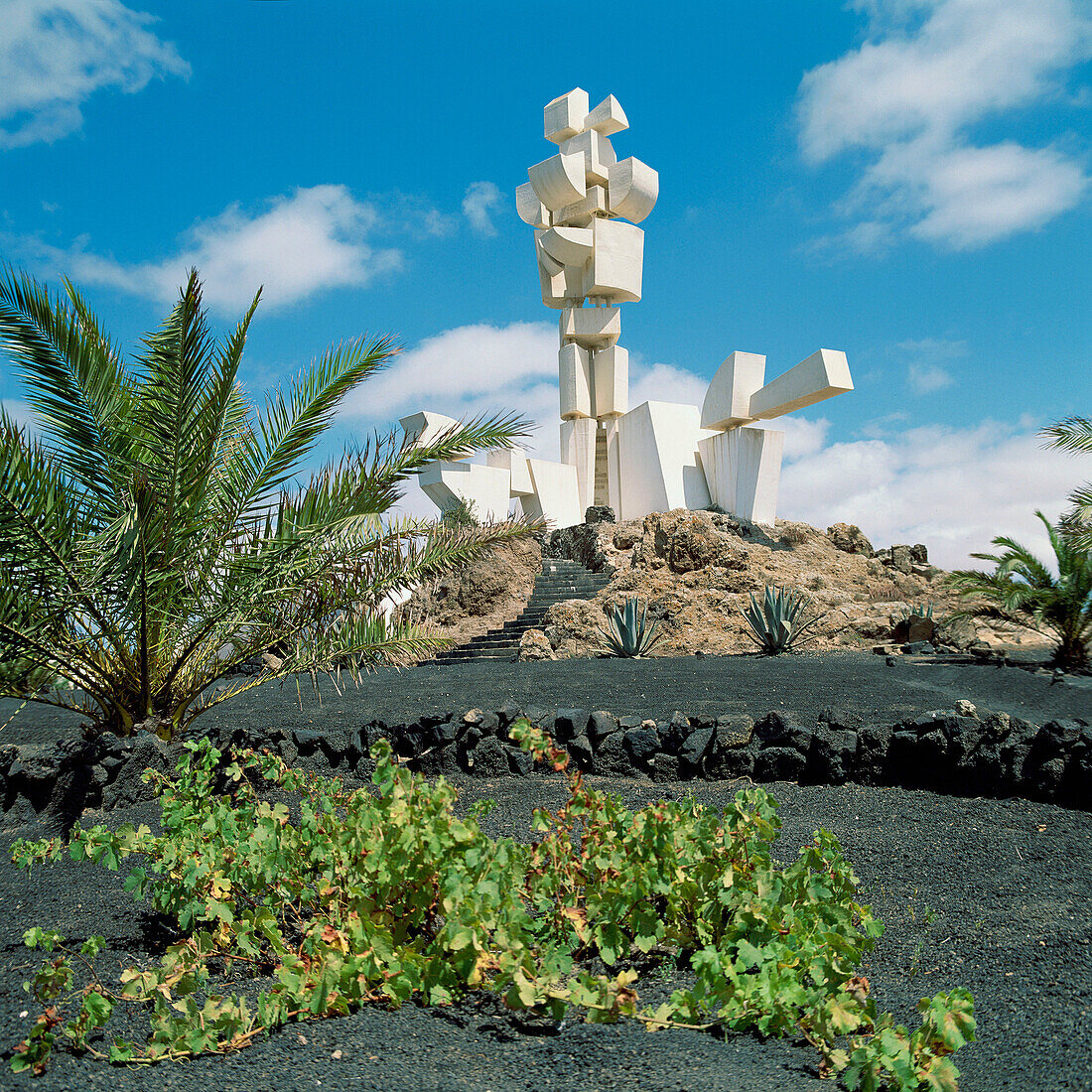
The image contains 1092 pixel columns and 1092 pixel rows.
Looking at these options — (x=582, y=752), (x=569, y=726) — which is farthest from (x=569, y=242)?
(x=582, y=752)

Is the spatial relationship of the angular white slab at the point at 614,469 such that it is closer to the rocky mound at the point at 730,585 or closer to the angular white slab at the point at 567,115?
the rocky mound at the point at 730,585

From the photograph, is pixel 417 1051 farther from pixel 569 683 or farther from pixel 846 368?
pixel 846 368

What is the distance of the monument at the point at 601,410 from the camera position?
16.8 m

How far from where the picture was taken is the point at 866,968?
2740 millimetres

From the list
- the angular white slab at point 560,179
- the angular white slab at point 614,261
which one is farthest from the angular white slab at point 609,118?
the angular white slab at point 614,261

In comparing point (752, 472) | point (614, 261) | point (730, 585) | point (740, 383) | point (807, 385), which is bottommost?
point (730, 585)

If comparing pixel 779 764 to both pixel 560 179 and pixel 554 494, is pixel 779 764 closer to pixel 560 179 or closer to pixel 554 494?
pixel 554 494

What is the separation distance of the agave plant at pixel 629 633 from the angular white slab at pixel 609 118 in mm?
14316

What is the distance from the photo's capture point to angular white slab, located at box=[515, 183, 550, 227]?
20.0 meters

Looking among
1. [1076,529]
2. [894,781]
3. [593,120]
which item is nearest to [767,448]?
[1076,529]

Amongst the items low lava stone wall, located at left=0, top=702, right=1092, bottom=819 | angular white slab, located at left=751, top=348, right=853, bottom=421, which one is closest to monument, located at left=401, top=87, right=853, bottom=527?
angular white slab, located at left=751, top=348, right=853, bottom=421

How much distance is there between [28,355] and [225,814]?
275 cm

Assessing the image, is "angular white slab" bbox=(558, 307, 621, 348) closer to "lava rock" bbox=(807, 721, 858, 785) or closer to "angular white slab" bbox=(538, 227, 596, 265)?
"angular white slab" bbox=(538, 227, 596, 265)

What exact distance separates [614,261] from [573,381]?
9.37 feet
